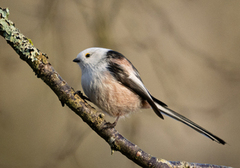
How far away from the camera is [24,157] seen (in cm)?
247

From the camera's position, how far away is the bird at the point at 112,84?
1833 mm

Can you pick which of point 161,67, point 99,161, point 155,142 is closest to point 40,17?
point 161,67

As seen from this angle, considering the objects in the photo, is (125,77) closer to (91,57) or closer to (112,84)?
(112,84)

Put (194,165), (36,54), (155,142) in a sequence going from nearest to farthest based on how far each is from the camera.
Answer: (36,54) < (194,165) < (155,142)

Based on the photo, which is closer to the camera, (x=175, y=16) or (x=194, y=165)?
(x=194, y=165)

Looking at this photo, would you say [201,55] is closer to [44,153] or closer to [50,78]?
[50,78]

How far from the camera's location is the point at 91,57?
1.96 m

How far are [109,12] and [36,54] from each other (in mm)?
1066

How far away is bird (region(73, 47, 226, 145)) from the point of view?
183cm

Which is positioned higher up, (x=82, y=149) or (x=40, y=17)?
(x=40, y=17)

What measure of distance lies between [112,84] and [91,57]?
299mm

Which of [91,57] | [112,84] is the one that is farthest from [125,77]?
[91,57]

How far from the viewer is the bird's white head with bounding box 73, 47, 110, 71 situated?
75.5 inches

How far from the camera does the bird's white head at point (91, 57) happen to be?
1919mm
